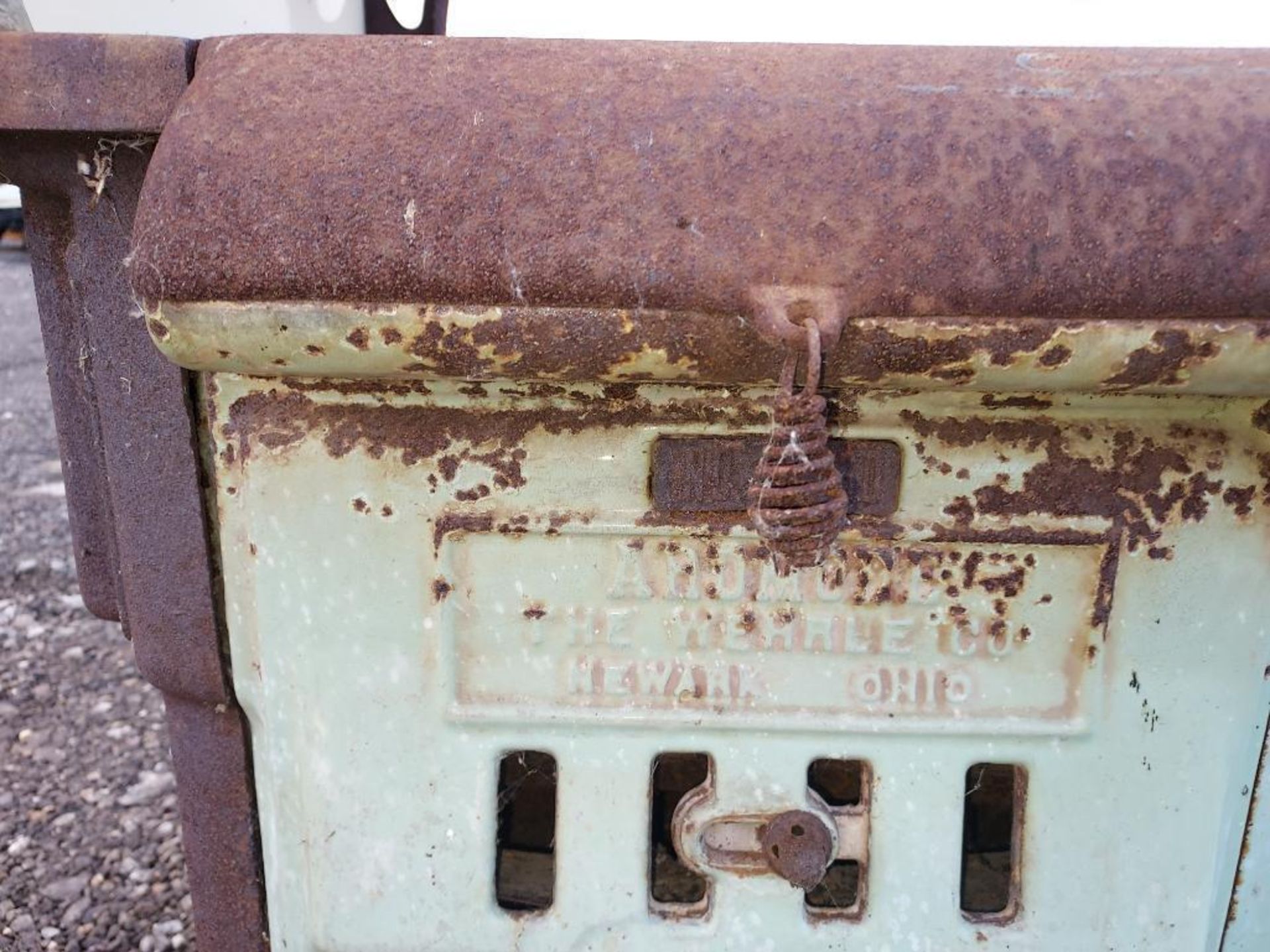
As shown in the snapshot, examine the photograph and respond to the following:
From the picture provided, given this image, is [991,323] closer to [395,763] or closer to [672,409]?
[672,409]

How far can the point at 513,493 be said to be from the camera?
3.12 ft

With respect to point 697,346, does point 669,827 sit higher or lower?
lower

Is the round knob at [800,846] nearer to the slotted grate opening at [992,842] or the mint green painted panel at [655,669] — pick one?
the mint green painted panel at [655,669]

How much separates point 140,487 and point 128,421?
0.19 feet

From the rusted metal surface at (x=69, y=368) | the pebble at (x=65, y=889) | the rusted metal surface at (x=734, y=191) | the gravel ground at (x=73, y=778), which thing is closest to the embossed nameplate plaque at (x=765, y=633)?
the rusted metal surface at (x=734, y=191)

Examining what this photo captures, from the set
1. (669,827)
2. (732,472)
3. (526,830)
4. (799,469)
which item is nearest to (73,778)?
(526,830)

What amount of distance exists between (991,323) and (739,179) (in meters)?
0.20

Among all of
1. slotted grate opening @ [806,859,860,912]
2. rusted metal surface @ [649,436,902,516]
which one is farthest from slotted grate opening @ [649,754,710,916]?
rusted metal surface @ [649,436,902,516]

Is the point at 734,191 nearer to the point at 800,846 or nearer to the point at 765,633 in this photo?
the point at 765,633

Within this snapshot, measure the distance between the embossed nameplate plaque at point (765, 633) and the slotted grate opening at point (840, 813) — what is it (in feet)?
0.28

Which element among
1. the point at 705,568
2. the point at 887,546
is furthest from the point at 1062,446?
the point at 705,568

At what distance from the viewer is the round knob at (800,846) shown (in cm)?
101

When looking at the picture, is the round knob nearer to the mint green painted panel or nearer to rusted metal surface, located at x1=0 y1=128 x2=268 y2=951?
the mint green painted panel

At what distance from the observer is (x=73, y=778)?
83.0 inches
